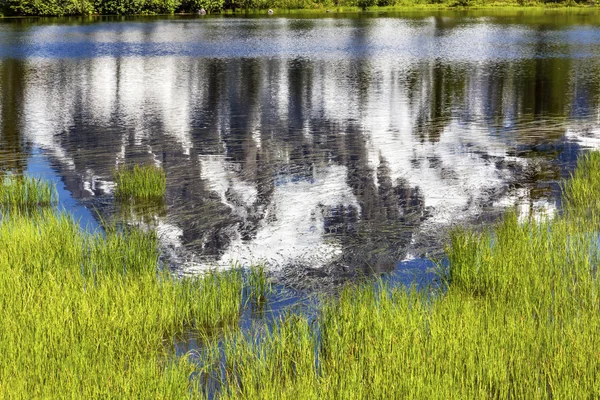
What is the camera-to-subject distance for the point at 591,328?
326 inches

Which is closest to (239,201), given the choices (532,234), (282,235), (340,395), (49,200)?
(282,235)

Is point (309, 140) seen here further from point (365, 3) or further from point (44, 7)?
point (365, 3)

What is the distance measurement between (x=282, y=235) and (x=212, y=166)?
6017mm

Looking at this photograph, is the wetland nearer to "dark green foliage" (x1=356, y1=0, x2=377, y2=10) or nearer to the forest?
the forest

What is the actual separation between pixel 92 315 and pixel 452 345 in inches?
162

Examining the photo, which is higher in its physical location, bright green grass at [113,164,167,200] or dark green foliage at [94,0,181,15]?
dark green foliage at [94,0,181,15]

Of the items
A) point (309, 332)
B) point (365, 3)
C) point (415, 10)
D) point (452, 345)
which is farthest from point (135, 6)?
point (452, 345)

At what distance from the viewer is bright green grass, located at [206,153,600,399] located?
7.30 m

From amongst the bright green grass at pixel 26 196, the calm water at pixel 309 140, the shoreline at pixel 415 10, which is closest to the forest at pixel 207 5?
the shoreline at pixel 415 10

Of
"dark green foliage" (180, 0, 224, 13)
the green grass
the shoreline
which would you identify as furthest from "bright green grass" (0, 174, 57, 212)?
"dark green foliage" (180, 0, 224, 13)

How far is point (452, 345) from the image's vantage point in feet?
25.9

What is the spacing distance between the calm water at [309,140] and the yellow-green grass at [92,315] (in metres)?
1.93

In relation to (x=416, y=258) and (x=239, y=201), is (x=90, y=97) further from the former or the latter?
(x=416, y=258)

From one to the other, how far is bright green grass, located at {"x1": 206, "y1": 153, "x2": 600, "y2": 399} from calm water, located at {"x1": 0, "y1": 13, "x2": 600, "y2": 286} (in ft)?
7.84
